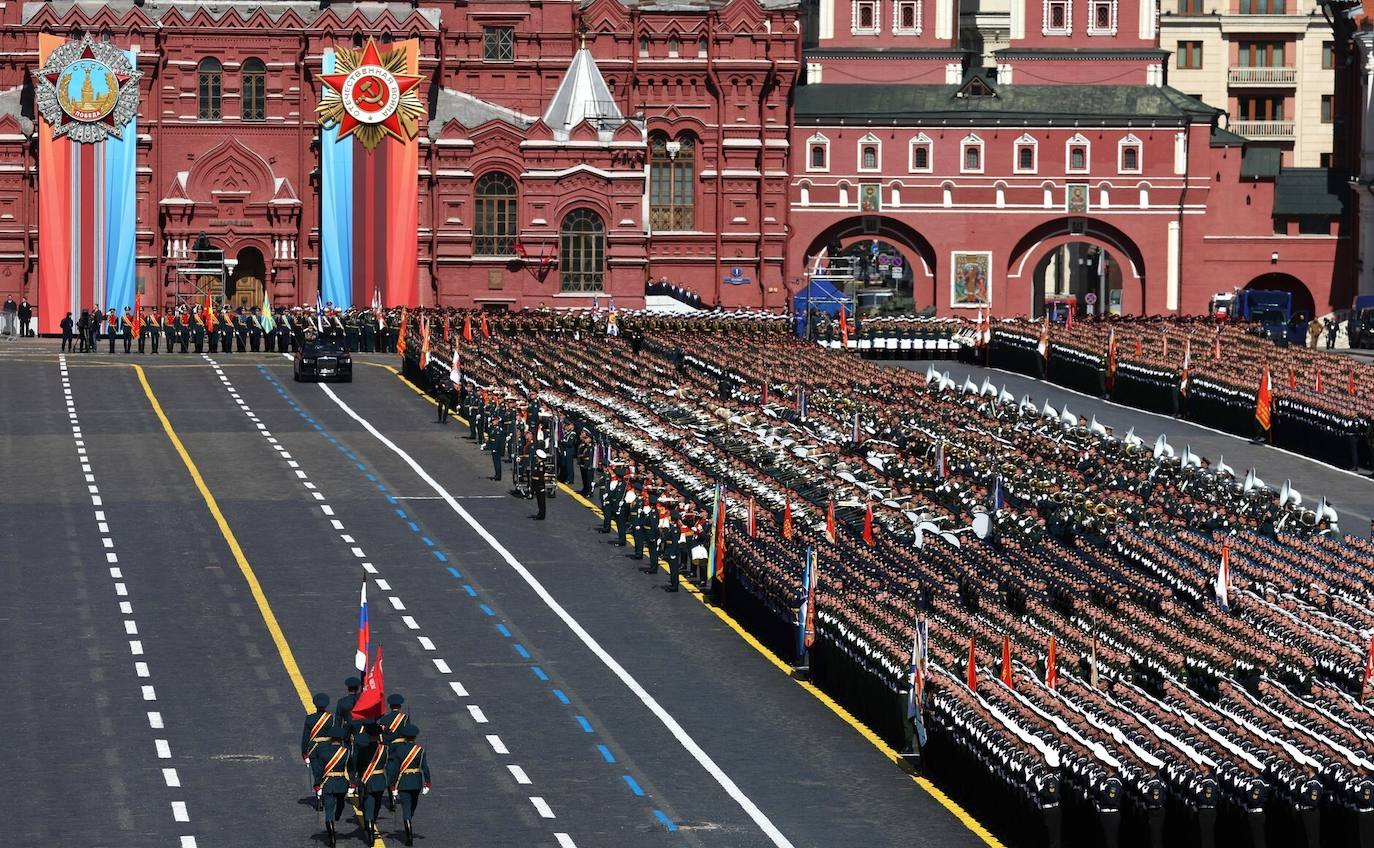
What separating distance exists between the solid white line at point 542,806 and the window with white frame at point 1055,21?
79.8 meters

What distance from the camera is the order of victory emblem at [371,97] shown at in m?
100

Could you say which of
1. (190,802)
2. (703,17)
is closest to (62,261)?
(703,17)

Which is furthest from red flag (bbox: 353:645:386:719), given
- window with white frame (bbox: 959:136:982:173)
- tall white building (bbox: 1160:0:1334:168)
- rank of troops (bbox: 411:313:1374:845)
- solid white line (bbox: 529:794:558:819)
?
tall white building (bbox: 1160:0:1334:168)

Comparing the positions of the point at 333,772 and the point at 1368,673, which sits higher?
the point at 1368,673

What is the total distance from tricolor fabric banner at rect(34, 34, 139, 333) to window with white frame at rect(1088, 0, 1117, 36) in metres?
37.9

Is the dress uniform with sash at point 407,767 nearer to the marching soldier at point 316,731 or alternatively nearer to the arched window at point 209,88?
the marching soldier at point 316,731

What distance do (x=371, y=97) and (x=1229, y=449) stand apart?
41731 millimetres

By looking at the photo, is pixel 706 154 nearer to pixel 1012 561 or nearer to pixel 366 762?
pixel 1012 561

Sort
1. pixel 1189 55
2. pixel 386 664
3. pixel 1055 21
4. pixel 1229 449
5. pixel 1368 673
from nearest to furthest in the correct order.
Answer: pixel 1368 673 → pixel 386 664 → pixel 1229 449 → pixel 1055 21 → pixel 1189 55

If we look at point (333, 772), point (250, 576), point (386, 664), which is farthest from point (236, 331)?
point (333, 772)

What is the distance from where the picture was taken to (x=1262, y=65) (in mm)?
132375

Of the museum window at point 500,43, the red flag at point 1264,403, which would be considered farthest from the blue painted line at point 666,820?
the museum window at point 500,43

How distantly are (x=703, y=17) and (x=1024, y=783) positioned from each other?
77.4 meters

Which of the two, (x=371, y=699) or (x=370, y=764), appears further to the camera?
→ (x=371, y=699)
